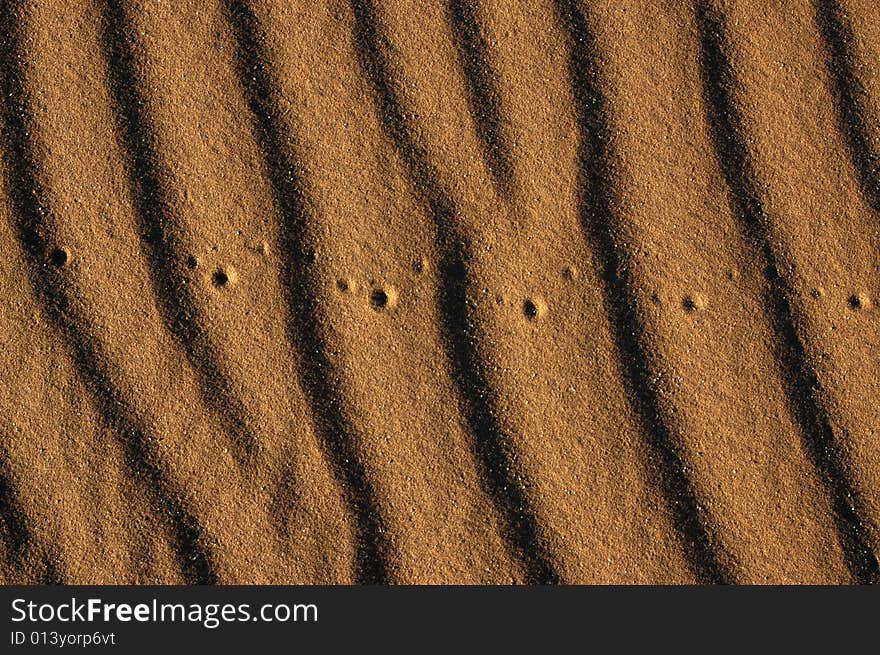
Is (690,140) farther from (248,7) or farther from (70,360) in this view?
(70,360)

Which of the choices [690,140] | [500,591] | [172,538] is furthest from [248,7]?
[500,591]

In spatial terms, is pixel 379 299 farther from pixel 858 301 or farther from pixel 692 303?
pixel 858 301

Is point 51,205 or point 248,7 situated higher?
point 248,7

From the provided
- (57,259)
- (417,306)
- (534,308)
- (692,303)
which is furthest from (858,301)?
(57,259)

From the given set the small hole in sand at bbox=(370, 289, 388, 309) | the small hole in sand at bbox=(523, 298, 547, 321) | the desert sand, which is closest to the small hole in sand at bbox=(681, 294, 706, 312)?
the desert sand

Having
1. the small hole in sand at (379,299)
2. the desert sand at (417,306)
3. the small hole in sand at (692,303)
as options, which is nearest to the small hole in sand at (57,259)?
the desert sand at (417,306)

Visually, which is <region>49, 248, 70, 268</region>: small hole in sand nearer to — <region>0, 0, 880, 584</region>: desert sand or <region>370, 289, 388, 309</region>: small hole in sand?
<region>0, 0, 880, 584</region>: desert sand
